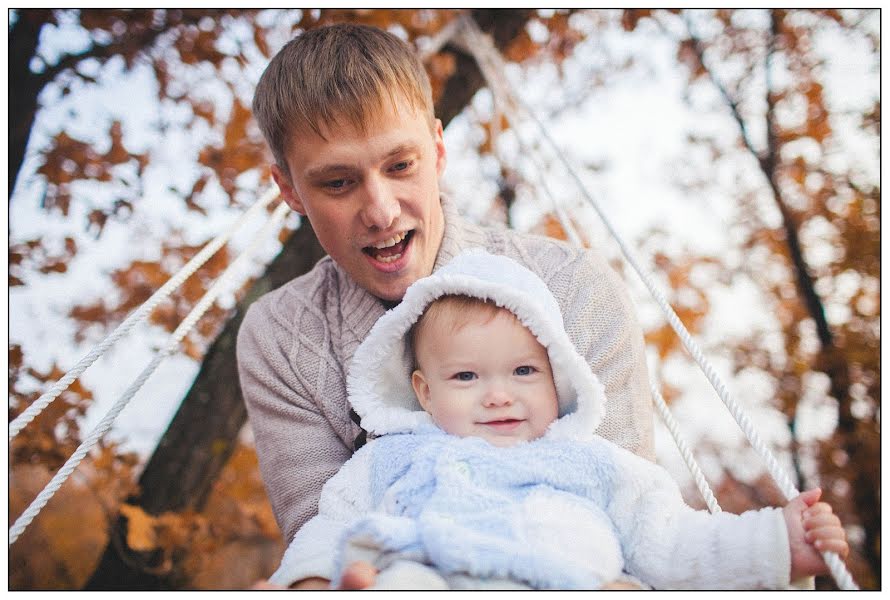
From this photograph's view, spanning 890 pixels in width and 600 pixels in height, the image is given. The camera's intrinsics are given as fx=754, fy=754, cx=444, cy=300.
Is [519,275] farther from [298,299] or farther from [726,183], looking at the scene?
[726,183]

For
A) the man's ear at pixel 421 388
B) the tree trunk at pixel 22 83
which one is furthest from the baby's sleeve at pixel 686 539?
the tree trunk at pixel 22 83

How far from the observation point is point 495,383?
1.11m

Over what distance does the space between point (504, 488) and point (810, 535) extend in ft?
1.27

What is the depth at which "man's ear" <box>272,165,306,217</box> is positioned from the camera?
1502 mm

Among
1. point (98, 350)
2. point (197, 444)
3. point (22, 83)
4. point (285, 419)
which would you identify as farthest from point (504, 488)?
point (22, 83)

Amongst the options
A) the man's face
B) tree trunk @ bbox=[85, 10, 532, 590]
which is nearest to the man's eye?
the man's face

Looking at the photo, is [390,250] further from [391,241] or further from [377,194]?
[377,194]

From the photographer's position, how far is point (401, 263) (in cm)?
140

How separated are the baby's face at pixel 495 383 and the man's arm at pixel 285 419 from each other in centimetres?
29

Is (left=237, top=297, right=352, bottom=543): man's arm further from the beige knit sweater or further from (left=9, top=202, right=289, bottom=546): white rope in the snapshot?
(left=9, top=202, right=289, bottom=546): white rope

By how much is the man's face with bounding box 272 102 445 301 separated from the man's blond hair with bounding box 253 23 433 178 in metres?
0.02

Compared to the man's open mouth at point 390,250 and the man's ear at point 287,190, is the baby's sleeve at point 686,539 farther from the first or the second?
the man's ear at point 287,190

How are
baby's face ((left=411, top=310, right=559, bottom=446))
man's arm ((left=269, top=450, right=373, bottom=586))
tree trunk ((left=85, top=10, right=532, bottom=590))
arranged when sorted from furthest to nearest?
tree trunk ((left=85, top=10, right=532, bottom=590)) → baby's face ((left=411, top=310, right=559, bottom=446)) → man's arm ((left=269, top=450, right=373, bottom=586))

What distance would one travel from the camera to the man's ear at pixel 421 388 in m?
1.22
